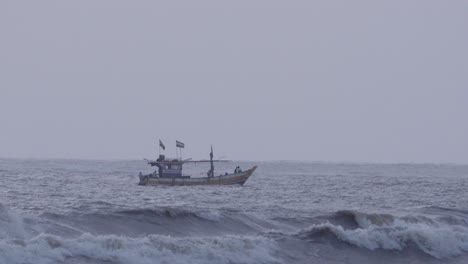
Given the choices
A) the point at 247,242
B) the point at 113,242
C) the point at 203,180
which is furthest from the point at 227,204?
the point at 203,180

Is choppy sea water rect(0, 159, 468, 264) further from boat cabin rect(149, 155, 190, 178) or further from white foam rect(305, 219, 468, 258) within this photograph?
boat cabin rect(149, 155, 190, 178)

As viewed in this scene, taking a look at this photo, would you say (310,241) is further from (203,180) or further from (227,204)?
(203,180)

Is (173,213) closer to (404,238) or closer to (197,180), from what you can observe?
(404,238)

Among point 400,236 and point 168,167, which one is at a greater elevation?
point 168,167

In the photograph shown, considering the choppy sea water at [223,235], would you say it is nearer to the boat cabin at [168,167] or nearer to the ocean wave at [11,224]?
the ocean wave at [11,224]

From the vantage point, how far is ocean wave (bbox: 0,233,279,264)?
61.7ft

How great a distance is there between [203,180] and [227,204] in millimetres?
21635

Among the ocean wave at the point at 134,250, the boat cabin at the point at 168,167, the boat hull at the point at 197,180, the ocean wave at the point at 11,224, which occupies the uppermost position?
the boat cabin at the point at 168,167

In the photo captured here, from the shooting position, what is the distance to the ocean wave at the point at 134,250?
61.7 feet

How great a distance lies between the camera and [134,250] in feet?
66.4

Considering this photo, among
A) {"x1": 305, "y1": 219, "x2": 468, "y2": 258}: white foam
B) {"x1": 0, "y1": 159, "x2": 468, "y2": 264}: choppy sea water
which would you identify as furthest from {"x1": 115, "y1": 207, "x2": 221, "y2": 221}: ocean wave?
{"x1": 305, "y1": 219, "x2": 468, "y2": 258}: white foam

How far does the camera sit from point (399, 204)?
3934 centimetres

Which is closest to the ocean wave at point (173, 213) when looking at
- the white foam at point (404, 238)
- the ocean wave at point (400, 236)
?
the ocean wave at point (400, 236)

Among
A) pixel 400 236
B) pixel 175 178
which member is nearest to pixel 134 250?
pixel 400 236
